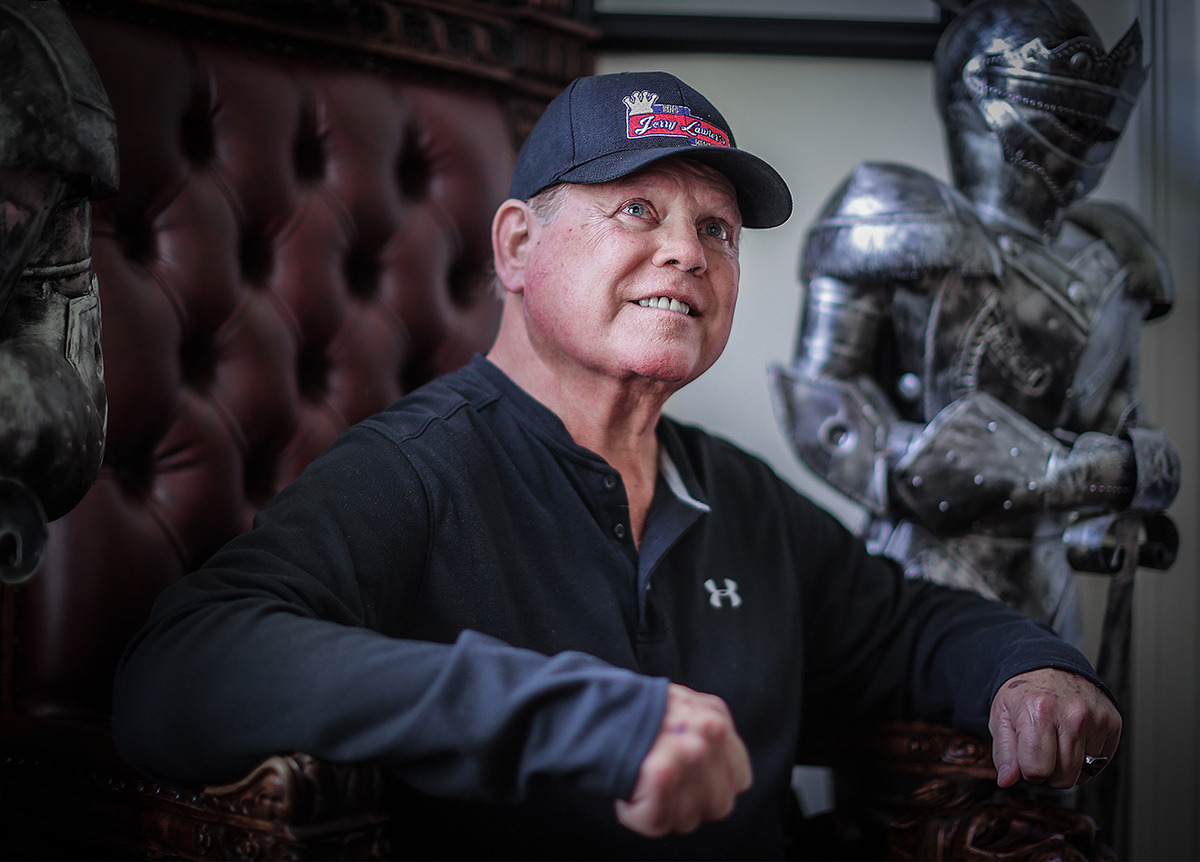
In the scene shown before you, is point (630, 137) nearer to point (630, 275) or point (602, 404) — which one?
point (630, 275)

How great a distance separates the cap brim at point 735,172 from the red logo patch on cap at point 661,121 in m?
0.02

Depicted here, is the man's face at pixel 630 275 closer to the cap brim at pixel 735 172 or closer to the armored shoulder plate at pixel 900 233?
the cap brim at pixel 735 172

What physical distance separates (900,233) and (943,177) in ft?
1.80

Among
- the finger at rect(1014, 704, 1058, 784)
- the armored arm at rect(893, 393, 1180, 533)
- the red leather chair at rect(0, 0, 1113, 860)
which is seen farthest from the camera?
the armored arm at rect(893, 393, 1180, 533)

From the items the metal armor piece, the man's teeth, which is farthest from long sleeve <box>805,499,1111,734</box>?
the metal armor piece

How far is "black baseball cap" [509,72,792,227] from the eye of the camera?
3.09 ft

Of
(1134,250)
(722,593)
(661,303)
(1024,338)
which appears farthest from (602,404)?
(1134,250)

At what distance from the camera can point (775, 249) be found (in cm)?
176

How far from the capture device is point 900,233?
52.6 inches

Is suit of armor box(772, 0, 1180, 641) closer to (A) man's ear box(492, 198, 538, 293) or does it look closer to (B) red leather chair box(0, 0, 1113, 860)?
(B) red leather chair box(0, 0, 1113, 860)

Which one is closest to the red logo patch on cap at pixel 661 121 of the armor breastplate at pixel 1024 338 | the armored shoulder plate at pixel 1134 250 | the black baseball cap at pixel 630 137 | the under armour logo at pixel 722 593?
the black baseball cap at pixel 630 137

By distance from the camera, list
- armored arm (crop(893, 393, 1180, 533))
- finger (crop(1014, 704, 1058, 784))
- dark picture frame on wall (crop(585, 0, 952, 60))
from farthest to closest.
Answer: dark picture frame on wall (crop(585, 0, 952, 60)) < armored arm (crop(893, 393, 1180, 533)) < finger (crop(1014, 704, 1058, 784))

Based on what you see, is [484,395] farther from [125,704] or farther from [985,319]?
[985,319]

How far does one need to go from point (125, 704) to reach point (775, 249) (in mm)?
1364
